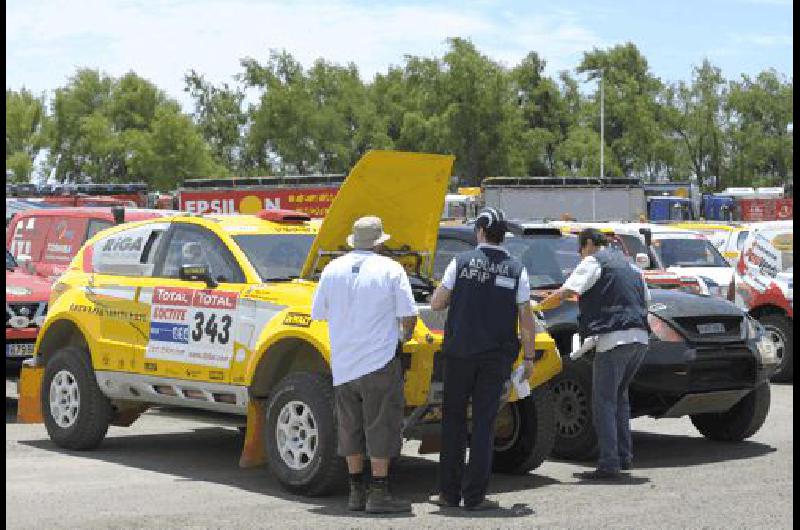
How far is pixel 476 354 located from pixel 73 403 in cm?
364

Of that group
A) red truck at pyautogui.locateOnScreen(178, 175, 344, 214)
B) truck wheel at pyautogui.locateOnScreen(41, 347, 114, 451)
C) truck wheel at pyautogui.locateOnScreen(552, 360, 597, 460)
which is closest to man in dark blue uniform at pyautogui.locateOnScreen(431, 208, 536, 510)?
truck wheel at pyautogui.locateOnScreen(552, 360, 597, 460)

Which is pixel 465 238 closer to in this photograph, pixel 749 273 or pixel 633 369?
pixel 633 369

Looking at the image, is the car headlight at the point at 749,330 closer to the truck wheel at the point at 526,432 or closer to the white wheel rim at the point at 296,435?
the truck wheel at the point at 526,432

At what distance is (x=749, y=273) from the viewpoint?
18.1 meters

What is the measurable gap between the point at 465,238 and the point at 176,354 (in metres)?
3.61

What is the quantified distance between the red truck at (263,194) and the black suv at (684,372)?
797 inches

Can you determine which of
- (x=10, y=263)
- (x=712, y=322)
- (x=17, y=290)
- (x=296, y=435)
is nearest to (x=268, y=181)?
(x=10, y=263)

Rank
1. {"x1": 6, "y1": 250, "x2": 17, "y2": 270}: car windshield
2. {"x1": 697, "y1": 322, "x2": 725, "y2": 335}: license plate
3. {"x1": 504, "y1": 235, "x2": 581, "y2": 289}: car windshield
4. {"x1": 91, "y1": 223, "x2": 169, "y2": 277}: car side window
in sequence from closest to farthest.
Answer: {"x1": 91, "y1": 223, "x2": 169, "y2": 277}: car side window < {"x1": 697, "y1": 322, "x2": 725, "y2": 335}: license plate < {"x1": 504, "y1": 235, "x2": 581, "y2": 289}: car windshield < {"x1": 6, "y1": 250, "x2": 17, "y2": 270}: car windshield

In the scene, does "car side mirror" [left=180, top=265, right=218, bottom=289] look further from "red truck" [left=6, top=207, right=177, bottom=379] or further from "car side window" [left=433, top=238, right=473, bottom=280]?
"red truck" [left=6, top=207, right=177, bottom=379]

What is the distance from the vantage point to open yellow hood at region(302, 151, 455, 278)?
33.2 ft

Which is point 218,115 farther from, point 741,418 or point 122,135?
point 741,418

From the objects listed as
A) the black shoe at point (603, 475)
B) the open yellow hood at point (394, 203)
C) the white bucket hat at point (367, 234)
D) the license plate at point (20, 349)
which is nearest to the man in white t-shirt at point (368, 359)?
the white bucket hat at point (367, 234)

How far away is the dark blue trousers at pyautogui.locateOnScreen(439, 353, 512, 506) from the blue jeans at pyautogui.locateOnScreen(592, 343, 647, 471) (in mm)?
1527

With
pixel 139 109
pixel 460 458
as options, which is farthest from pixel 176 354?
pixel 139 109
